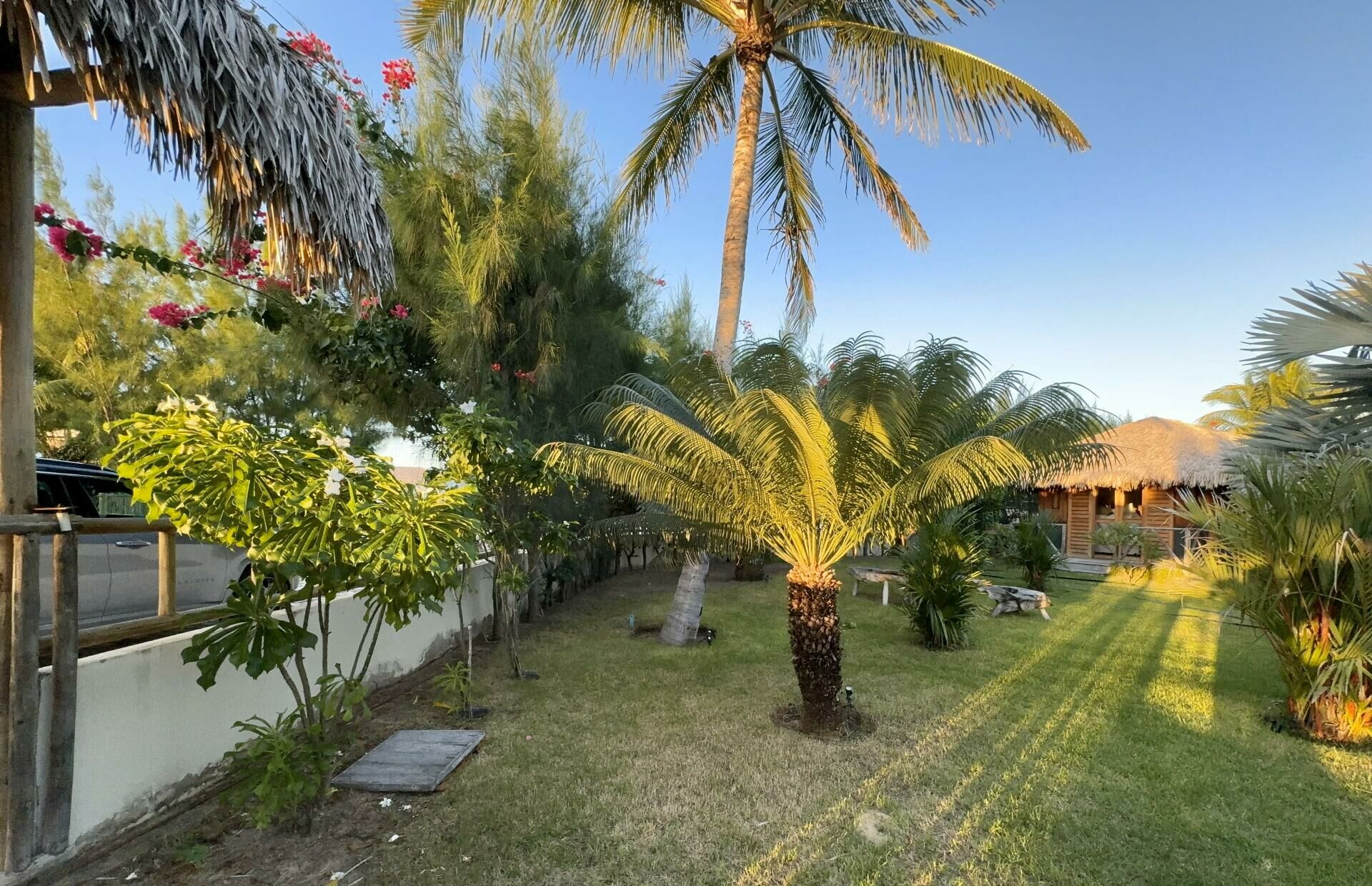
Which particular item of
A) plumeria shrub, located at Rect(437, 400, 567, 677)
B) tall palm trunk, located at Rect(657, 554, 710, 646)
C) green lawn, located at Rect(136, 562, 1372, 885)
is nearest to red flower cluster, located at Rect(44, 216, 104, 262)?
plumeria shrub, located at Rect(437, 400, 567, 677)

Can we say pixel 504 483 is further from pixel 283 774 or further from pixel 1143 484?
pixel 1143 484

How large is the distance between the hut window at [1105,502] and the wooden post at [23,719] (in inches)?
904

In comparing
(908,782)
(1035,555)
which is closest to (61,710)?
(908,782)

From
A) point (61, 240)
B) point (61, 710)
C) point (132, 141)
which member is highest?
point (132, 141)

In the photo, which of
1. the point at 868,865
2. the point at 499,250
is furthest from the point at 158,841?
the point at 499,250

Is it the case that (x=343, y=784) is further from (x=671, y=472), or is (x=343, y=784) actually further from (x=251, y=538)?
(x=671, y=472)

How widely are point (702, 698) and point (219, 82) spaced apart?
17.9 feet

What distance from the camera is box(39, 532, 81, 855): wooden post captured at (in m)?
2.95

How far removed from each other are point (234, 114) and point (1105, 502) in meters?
23.6

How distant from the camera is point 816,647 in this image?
5191 mm

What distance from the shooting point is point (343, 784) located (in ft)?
13.6

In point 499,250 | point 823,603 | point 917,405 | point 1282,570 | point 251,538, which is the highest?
point 499,250

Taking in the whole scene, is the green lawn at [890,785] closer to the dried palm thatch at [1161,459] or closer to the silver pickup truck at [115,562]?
the silver pickup truck at [115,562]

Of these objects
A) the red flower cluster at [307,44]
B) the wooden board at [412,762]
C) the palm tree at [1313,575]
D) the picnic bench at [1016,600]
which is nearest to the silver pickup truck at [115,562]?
the wooden board at [412,762]
